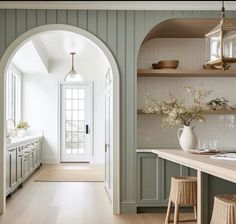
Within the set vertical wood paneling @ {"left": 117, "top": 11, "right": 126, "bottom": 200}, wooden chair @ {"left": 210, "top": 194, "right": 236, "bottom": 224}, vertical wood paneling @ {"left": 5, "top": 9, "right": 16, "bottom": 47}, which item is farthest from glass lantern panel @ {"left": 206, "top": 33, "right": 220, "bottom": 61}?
vertical wood paneling @ {"left": 5, "top": 9, "right": 16, "bottom": 47}

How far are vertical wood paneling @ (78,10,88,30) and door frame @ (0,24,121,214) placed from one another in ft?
0.20

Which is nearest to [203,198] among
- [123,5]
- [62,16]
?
[123,5]

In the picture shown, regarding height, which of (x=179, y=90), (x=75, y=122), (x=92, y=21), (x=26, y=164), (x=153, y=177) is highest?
(x=92, y=21)

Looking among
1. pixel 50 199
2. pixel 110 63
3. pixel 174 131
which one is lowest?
pixel 50 199

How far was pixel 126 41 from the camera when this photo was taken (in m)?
5.35

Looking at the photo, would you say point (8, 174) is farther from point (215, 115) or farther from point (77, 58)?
point (77, 58)

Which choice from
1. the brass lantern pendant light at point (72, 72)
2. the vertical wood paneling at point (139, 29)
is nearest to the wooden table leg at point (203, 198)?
the vertical wood paneling at point (139, 29)

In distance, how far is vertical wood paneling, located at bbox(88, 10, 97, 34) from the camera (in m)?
5.33

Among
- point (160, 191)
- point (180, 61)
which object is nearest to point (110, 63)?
point (180, 61)

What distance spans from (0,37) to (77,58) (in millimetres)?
6160

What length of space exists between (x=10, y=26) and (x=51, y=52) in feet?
16.5

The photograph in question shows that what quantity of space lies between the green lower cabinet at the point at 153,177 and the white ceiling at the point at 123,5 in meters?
1.90

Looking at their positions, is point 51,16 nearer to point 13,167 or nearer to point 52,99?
point 13,167

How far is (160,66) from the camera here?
569 centimetres
